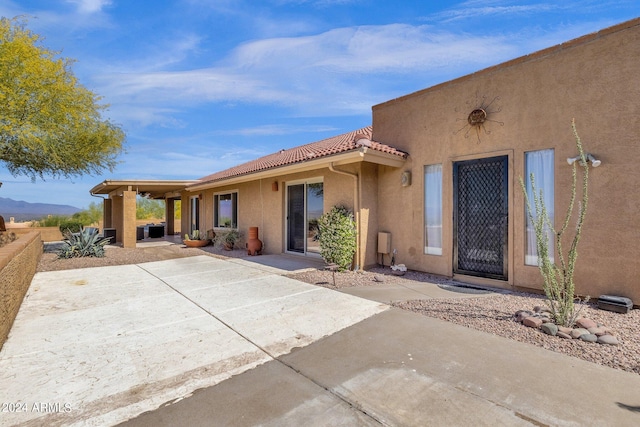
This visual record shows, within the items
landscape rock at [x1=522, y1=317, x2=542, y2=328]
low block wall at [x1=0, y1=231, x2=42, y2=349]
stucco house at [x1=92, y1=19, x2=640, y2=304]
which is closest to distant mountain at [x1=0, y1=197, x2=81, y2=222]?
low block wall at [x1=0, y1=231, x2=42, y2=349]

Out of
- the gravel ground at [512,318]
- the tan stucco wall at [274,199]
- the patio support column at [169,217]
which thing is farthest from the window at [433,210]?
the patio support column at [169,217]

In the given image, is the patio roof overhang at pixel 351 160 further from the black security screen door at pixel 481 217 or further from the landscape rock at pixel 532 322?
the landscape rock at pixel 532 322

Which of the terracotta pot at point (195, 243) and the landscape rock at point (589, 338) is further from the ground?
the terracotta pot at point (195, 243)

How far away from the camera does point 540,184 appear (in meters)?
6.32

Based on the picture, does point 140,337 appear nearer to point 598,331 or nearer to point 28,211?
point 598,331

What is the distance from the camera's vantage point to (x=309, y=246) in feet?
35.5

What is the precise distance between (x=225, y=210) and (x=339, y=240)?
9196 millimetres

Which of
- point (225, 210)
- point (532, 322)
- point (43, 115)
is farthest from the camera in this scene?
point (225, 210)

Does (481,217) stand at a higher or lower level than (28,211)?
lower

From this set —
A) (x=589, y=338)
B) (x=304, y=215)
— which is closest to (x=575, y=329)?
(x=589, y=338)

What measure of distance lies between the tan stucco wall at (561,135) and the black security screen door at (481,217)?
168 mm

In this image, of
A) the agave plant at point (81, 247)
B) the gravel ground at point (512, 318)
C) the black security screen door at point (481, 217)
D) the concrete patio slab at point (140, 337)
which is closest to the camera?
the concrete patio slab at point (140, 337)

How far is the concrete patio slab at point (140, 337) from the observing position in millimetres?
2824

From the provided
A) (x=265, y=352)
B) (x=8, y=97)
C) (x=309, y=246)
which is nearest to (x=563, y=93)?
(x=265, y=352)
